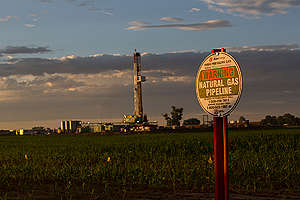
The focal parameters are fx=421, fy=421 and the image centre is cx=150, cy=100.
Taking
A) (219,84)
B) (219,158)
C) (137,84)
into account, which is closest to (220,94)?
(219,84)

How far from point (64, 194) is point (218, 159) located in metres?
4.84

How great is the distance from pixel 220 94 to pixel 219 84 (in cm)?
18

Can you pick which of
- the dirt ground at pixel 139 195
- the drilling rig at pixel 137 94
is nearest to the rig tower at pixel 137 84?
the drilling rig at pixel 137 94

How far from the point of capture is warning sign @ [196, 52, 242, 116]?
700 centimetres

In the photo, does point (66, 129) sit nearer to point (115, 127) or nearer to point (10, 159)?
point (115, 127)

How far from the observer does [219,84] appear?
23.6 feet

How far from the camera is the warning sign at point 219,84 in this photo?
7.00m

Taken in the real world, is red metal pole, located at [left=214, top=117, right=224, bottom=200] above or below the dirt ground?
above

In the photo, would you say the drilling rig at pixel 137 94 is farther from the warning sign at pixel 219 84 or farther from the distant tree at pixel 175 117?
the warning sign at pixel 219 84

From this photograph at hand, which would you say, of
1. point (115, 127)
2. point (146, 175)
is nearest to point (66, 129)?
point (115, 127)

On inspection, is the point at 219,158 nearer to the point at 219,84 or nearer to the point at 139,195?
the point at 219,84

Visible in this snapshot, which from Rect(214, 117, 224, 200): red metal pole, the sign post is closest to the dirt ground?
Rect(214, 117, 224, 200): red metal pole

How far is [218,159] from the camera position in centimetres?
741

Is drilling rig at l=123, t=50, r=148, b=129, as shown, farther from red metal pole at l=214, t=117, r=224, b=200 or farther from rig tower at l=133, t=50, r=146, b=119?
red metal pole at l=214, t=117, r=224, b=200
